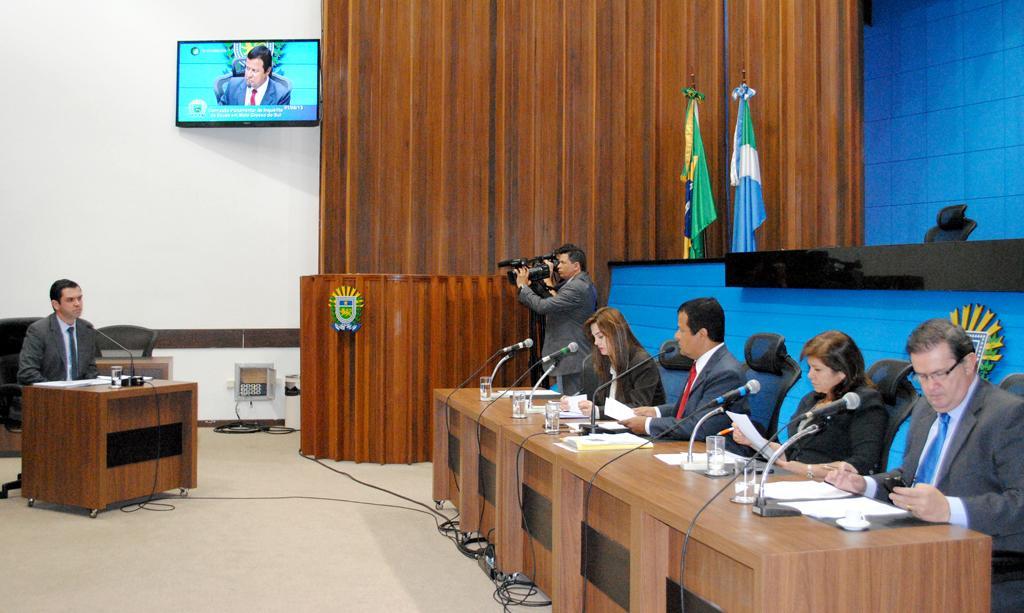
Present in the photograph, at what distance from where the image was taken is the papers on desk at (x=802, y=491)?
2.48 m

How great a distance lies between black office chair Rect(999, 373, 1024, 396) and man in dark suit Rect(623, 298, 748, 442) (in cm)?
100

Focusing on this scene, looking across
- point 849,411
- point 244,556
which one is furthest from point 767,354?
point 244,556

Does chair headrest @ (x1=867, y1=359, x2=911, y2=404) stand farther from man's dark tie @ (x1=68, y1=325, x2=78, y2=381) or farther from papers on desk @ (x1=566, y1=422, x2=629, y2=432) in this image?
man's dark tie @ (x1=68, y1=325, x2=78, y2=381)

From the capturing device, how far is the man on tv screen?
8.27m

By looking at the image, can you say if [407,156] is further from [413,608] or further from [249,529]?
[413,608]

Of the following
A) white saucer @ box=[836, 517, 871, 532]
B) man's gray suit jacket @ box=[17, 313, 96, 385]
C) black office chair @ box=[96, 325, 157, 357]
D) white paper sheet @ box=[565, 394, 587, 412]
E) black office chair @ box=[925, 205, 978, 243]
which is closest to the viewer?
white saucer @ box=[836, 517, 871, 532]

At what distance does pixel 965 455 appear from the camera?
2.43 m

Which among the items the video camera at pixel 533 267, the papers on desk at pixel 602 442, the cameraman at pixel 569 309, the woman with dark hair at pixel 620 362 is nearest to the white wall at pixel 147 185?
the video camera at pixel 533 267

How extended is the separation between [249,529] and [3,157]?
5.11 meters

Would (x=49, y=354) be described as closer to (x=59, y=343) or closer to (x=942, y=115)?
(x=59, y=343)

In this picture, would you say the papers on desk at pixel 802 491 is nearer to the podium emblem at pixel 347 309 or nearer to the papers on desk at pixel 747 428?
the papers on desk at pixel 747 428

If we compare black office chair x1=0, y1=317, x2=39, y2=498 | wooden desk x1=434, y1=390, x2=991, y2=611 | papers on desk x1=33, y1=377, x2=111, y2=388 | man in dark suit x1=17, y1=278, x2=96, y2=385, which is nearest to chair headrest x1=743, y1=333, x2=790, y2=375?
wooden desk x1=434, y1=390, x2=991, y2=611

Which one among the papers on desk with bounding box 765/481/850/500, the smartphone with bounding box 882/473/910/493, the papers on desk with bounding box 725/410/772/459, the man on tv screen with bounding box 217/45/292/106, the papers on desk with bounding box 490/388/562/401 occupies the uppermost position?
the man on tv screen with bounding box 217/45/292/106

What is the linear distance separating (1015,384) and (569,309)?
3.67 meters
